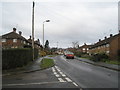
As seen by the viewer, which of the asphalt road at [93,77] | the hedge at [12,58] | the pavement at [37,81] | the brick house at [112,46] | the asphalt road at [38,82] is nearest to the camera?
the asphalt road at [38,82]

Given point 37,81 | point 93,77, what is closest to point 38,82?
point 37,81

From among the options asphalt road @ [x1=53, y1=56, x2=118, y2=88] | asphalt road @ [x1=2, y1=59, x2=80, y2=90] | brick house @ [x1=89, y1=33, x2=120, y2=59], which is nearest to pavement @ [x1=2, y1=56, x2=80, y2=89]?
asphalt road @ [x1=2, y1=59, x2=80, y2=90]

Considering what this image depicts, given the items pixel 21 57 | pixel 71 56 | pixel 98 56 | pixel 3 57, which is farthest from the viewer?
pixel 71 56

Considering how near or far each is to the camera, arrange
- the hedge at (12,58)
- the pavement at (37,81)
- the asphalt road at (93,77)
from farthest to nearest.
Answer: the hedge at (12,58) → the asphalt road at (93,77) → the pavement at (37,81)

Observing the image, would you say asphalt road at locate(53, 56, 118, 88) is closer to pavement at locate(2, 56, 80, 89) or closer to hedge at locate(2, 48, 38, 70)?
pavement at locate(2, 56, 80, 89)

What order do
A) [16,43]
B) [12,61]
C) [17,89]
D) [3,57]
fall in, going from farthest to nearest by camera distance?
1. [16,43]
2. [12,61]
3. [3,57]
4. [17,89]

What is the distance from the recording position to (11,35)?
6094 cm

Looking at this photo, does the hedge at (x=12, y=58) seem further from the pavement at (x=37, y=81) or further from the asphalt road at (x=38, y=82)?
the asphalt road at (x=38, y=82)

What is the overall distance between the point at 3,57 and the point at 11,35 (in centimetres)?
4924

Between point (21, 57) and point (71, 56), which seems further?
point (71, 56)

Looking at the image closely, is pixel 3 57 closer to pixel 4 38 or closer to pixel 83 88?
pixel 83 88

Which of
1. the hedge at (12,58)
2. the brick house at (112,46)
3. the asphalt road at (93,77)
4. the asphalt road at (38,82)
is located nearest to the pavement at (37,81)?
the asphalt road at (38,82)

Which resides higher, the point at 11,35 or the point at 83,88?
the point at 11,35

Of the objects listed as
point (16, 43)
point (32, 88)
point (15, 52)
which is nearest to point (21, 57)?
point (15, 52)
